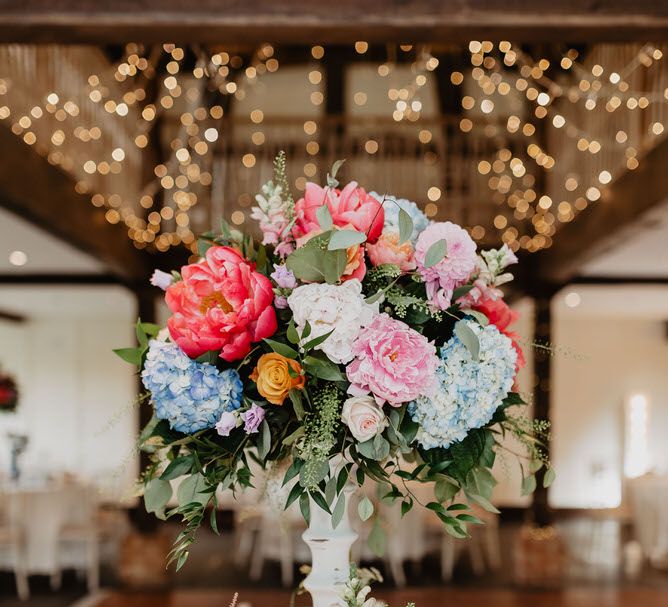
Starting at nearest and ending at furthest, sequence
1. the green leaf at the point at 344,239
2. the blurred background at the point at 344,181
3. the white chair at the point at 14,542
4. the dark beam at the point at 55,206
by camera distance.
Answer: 1. the green leaf at the point at 344,239
2. the blurred background at the point at 344,181
3. the dark beam at the point at 55,206
4. the white chair at the point at 14,542

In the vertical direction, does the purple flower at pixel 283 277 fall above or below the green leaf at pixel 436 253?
below

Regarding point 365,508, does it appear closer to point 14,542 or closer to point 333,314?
point 333,314

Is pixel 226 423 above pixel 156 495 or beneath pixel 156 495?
above

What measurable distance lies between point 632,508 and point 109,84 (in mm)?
6640

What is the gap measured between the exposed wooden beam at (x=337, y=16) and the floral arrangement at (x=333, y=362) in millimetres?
1670

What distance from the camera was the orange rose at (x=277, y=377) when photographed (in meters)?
1.03

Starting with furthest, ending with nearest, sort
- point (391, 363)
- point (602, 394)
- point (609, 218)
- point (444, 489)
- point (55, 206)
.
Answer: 1. point (602, 394)
2. point (609, 218)
3. point (55, 206)
4. point (444, 489)
5. point (391, 363)

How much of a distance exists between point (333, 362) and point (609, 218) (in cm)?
407

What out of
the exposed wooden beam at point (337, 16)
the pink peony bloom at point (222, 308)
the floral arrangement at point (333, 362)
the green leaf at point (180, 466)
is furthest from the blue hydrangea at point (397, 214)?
the exposed wooden beam at point (337, 16)

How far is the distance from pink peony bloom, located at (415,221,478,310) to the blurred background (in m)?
1.75

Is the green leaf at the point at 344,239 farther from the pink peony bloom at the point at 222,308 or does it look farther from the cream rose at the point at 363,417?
the cream rose at the point at 363,417

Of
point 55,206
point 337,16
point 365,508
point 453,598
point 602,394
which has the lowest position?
point 453,598

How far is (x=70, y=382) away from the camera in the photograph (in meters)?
11.0

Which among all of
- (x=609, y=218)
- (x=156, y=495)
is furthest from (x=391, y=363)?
(x=609, y=218)
